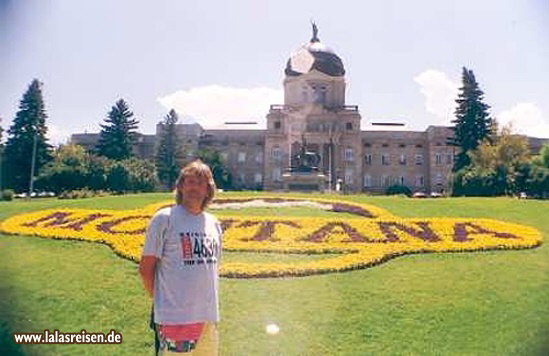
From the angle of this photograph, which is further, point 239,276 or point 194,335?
point 239,276

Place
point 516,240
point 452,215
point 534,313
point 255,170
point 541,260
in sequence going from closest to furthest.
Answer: point 534,313 < point 541,260 < point 516,240 < point 452,215 < point 255,170

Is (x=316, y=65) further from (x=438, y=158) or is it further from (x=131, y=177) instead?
(x=131, y=177)

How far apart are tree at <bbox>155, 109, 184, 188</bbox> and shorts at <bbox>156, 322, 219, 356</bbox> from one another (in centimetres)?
1489

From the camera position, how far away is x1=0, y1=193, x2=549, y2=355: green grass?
6434 mm

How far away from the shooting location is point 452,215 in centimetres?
1473

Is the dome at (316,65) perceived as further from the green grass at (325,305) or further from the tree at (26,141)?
the green grass at (325,305)

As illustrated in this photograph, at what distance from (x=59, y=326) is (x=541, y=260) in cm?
842

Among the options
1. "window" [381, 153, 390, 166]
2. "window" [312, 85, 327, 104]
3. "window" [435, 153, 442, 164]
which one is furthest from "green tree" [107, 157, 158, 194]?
"window" [381, 153, 390, 166]

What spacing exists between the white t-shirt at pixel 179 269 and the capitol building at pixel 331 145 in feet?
84.8

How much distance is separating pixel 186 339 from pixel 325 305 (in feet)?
13.1

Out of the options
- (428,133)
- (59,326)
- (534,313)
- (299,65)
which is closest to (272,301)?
(59,326)

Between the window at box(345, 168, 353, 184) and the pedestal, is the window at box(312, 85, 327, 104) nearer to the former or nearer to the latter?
the window at box(345, 168, 353, 184)

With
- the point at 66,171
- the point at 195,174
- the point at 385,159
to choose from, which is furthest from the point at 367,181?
the point at 195,174

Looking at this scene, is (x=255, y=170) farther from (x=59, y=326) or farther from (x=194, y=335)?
(x=194, y=335)
